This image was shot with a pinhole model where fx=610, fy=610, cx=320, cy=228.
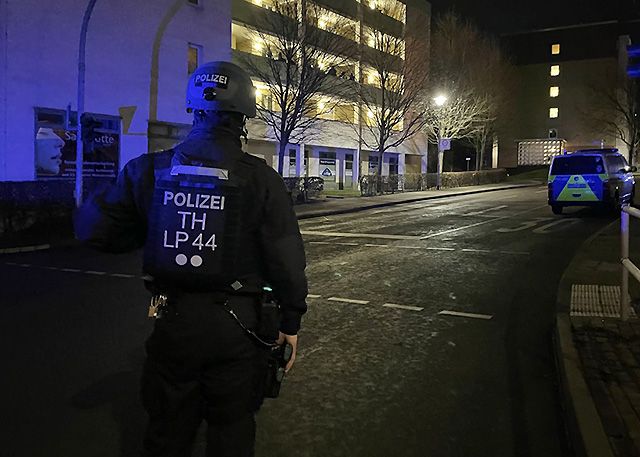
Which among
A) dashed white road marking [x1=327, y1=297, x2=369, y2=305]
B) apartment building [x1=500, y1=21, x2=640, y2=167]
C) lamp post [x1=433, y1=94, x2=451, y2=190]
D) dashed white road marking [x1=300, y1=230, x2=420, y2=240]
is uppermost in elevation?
apartment building [x1=500, y1=21, x2=640, y2=167]

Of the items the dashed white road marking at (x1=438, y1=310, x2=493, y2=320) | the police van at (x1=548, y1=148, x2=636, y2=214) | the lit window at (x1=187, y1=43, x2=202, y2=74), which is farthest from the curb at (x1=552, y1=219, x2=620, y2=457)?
the lit window at (x1=187, y1=43, x2=202, y2=74)

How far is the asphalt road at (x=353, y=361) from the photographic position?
12.4 feet

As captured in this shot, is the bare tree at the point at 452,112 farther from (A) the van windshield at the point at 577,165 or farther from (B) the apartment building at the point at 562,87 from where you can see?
(B) the apartment building at the point at 562,87

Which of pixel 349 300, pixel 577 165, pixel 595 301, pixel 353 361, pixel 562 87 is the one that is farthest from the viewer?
pixel 562 87

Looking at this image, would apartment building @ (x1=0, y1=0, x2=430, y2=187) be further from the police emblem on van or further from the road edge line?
the police emblem on van

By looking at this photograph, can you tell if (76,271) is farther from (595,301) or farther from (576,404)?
(576,404)

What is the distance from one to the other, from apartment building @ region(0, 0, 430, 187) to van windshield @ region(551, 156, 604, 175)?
13.3 metres

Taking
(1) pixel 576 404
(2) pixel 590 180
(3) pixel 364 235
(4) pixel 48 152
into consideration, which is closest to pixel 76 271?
(3) pixel 364 235

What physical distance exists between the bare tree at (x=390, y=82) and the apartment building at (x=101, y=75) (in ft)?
32.6

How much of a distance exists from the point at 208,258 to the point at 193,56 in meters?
23.8

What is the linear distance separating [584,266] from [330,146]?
94.5 feet

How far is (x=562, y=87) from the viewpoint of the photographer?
7275cm

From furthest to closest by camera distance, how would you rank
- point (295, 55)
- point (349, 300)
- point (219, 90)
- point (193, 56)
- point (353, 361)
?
point (295, 55), point (193, 56), point (349, 300), point (353, 361), point (219, 90)

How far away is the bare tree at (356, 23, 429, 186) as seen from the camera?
3547 cm
